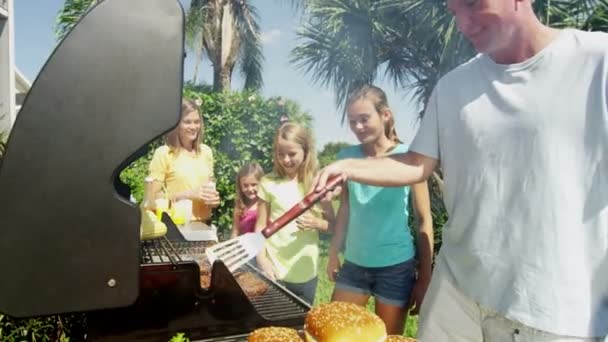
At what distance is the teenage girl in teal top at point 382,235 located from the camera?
6.81 feet

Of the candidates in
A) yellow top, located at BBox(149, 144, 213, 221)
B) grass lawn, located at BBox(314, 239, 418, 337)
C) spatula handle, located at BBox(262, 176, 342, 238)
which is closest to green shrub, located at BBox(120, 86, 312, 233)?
grass lawn, located at BBox(314, 239, 418, 337)

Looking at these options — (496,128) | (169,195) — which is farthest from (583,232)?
(169,195)

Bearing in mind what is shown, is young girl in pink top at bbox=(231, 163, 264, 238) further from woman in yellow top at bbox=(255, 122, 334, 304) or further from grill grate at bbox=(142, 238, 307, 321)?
grill grate at bbox=(142, 238, 307, 321)

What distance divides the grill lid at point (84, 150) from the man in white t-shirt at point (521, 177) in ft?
1.65

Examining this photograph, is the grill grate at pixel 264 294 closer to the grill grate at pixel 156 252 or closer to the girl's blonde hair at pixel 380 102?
the grill grate at pixel 156 252

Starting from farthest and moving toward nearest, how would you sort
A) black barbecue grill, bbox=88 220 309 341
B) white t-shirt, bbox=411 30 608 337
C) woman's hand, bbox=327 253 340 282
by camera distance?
woman's hand, bbox=327 253 340 282, black barbecue grill, bbox=88 220 309 341, white t-shirt, bbox=411 30 608 337

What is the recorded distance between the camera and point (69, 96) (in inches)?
30.8

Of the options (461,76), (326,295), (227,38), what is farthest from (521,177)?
(227,38)

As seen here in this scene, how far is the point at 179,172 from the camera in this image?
116 inches

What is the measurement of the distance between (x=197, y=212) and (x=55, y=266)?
7.46 ft

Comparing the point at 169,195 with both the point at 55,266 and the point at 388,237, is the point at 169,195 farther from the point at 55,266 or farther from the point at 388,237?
the point at 55,266

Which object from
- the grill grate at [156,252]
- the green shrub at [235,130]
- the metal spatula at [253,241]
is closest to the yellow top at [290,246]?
the grill grate at [156,252]

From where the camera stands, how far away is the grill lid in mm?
778

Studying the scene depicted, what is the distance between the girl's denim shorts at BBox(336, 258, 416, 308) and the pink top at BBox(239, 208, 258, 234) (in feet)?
3.45
